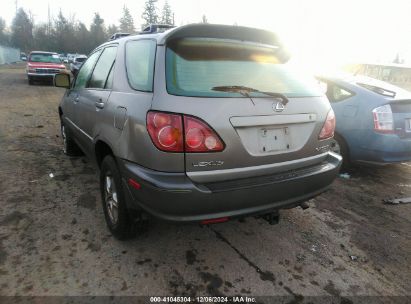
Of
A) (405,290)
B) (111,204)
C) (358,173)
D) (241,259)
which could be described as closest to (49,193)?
(111,204)

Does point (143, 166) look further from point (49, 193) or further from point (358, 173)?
point (358, 173)

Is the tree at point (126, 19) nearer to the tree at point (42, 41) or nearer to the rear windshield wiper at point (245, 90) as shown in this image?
the tree at point (42, 41)

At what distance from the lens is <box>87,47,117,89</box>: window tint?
3204 mm

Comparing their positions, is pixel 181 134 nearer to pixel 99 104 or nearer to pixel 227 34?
pixel 227 34

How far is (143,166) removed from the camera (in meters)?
2.22

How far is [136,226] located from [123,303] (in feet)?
2.27

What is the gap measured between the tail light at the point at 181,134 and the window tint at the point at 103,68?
1.39 m

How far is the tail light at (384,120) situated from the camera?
4203 mm

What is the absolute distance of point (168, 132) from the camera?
6.88 feet

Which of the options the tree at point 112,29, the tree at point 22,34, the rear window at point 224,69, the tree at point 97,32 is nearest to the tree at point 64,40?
the tree at point 97,32

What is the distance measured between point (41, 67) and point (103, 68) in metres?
15.6

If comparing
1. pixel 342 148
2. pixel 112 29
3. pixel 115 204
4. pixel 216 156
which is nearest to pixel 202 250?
pixel 115 204

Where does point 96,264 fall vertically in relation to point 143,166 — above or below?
below

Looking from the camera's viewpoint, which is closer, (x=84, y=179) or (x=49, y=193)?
(x=49, y=193)
